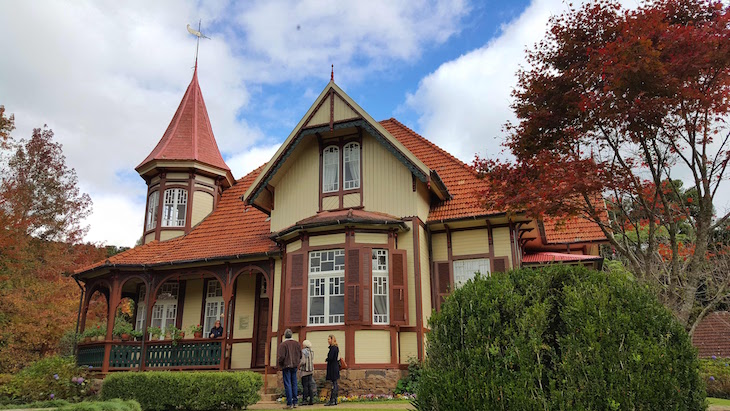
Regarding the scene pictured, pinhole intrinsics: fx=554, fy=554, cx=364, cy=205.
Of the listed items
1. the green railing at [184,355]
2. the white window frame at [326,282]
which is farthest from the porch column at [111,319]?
the white window frame at [326,282]

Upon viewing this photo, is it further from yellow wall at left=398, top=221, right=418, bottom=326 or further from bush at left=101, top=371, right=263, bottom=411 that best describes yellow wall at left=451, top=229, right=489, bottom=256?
bush at left=101, top=371, right=263, bottom=411

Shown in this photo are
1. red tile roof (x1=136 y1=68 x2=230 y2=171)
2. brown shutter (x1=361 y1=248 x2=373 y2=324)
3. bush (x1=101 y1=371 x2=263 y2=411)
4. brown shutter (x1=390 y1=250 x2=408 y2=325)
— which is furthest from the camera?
red tile roof (x1=136 y1=68 x2=230 y2=171)

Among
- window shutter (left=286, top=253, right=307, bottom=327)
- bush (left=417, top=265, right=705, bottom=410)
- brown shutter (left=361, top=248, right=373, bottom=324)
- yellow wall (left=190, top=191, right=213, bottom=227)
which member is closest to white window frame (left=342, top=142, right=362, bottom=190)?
brown shutter (left=361, top=248, right=373, bottom=324)

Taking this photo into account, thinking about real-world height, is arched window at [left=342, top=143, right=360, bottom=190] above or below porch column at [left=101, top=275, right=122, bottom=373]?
above

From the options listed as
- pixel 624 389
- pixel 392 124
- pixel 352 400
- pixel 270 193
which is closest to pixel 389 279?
pixel 352 400

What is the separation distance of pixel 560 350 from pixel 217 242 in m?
15.7

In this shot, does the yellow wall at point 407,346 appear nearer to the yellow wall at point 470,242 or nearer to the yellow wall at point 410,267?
the yellow wall at point 410,267

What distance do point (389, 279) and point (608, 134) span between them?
7.04 meters

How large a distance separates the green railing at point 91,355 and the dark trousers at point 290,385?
8563 mm

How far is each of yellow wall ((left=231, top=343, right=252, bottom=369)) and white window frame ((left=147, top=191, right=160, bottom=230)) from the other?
6348 millimetres

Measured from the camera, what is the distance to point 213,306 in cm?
1956

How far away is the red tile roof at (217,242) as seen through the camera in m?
18.3

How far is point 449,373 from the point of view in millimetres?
5633

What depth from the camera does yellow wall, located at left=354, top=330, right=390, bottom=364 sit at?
14.4m
